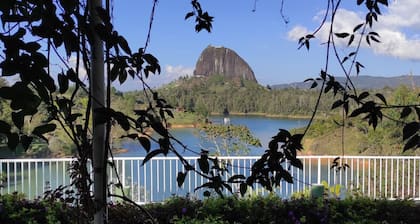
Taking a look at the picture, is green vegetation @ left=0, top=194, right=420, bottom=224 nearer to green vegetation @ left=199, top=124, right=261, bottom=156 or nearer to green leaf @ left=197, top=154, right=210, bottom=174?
green vegetation @ left=199, top=124, right=261, bottom=156

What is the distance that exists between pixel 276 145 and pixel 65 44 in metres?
0.54

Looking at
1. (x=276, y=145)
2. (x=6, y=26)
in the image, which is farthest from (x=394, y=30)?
(x=6, y=26)

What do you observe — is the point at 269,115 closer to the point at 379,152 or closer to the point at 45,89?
the point at 379,152

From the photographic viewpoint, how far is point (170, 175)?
5461 millimetres

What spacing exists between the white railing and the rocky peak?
1078mm

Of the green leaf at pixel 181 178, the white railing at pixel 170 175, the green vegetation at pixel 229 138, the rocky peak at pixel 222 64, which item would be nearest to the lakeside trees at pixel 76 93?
the green leaf at pixel 181 178

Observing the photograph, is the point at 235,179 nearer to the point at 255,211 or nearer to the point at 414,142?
the point at 414,142

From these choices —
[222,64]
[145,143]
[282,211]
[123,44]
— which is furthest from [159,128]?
[282,211]

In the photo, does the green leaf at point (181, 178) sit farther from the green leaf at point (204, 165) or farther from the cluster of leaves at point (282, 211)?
the cluster of leaves at point (282, 211)

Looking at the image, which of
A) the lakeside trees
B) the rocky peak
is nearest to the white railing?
the rocky peak

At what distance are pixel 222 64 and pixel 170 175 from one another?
222 centimetres

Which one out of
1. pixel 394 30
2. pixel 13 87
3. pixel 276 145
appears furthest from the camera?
pixel 394 30

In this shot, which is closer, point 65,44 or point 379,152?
point 65,44

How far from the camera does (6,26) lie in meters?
0.62
